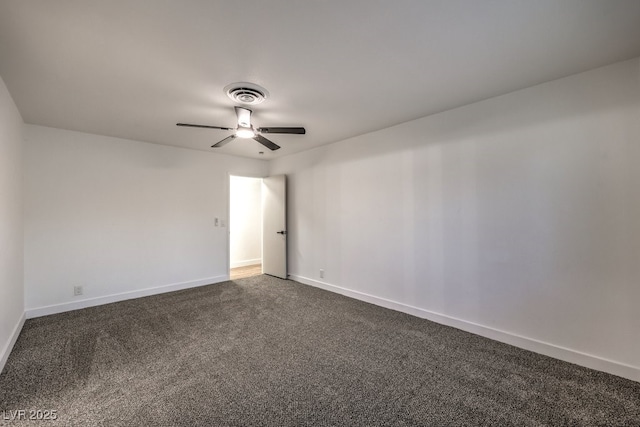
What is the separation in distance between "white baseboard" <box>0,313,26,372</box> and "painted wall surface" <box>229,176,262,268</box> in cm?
358

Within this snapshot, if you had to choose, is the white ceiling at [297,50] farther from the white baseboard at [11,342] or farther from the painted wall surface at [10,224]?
the white baseboard at [11,342]

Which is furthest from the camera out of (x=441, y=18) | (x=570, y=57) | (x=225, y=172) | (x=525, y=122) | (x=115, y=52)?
(x=225, y=172)

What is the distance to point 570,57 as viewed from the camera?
206cm

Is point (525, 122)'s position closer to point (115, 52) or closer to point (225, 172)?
point (115, 52)

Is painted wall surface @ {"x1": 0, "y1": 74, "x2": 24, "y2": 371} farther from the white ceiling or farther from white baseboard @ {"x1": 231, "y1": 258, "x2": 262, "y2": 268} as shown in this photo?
white baseboard @ {"x1": 231, "y1": 258, "x2": 262, "y2": 268}

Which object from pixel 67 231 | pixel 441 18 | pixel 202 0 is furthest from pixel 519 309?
pixel 67 231

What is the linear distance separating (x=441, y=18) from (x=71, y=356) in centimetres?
400

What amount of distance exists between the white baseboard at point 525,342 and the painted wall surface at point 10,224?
3.89 m

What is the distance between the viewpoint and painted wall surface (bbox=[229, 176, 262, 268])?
6.49 metres

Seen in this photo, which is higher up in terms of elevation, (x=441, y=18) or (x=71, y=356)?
(x=441, y=18)

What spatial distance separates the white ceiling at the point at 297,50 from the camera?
155 centimetres

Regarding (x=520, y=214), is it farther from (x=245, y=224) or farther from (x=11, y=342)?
(x=245, y=224)

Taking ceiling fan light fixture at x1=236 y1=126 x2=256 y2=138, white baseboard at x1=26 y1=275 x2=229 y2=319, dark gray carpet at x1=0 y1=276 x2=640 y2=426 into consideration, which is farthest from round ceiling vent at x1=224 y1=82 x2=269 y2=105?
white baseboard at x1=26 y1=275 x2=229 y2=319

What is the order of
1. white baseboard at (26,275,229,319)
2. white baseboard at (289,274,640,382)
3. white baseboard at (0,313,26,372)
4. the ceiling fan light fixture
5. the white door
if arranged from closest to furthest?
white baseboard at (289,274,640,382), white baseboard at (0,313,26,372), the ceiling fan light fixture, white baseboard at (26,275,229,319), the white door
